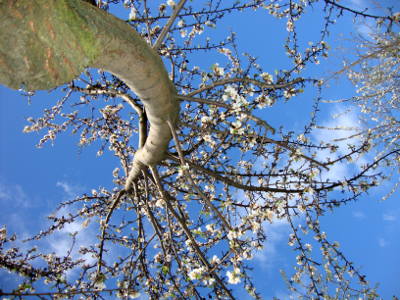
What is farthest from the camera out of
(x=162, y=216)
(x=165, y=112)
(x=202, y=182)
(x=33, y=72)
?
(x=162, y=216)

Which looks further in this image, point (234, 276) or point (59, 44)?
point (234, 276)

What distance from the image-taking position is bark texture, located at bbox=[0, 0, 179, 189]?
1098mm

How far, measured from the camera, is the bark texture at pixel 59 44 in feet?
3.60

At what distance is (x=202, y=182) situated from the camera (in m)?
3.86

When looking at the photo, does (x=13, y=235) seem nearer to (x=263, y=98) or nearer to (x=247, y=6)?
(x=263, y=98)

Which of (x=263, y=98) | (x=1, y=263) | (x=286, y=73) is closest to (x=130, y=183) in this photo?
(x=1, y=263)

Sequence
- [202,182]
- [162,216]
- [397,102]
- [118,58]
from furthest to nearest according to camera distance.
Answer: [397,102] → [162,216] → [202,182] → [118,58]

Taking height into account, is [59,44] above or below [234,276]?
above

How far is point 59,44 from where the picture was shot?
1.19 meters

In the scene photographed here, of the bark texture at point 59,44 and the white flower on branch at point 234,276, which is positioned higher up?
the bark texture at point 59,44

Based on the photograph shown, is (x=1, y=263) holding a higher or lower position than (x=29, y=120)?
lower

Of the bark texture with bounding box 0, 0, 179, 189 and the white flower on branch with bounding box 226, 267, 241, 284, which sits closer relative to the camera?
the bark texture with bounding box 0, 0, 179, 189

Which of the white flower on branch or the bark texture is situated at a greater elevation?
the bark texture

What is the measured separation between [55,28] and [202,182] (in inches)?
113
